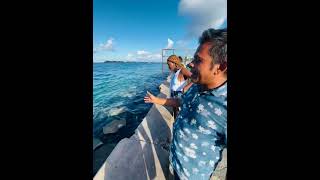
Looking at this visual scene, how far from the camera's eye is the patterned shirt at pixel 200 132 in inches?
52.1

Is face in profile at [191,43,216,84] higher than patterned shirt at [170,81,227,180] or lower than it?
higher

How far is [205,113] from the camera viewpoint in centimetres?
134

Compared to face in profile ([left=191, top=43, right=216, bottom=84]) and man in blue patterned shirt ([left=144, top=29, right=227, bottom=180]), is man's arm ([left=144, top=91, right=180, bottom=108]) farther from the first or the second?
face in profile ([left=191, top=43, right=216, bottom=84])

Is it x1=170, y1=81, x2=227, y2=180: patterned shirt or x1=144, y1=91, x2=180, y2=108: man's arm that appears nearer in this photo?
x1=170, y1=81, x2=227, y2=180: patterned shirt

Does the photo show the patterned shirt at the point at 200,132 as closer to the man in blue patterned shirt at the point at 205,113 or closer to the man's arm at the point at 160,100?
the man in blue patterned shirt at the point at 205,113

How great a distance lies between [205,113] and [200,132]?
15 centimetres

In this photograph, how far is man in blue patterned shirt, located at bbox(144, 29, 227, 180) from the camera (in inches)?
51.9

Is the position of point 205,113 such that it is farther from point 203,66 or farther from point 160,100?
point 160,100

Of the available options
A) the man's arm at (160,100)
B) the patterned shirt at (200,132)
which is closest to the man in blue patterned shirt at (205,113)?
the patterned shirt at (200,132)

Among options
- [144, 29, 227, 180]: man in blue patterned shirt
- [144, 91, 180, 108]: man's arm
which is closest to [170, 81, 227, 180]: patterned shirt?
[144, 29, 227, 180]: man in blue patterned shirt
